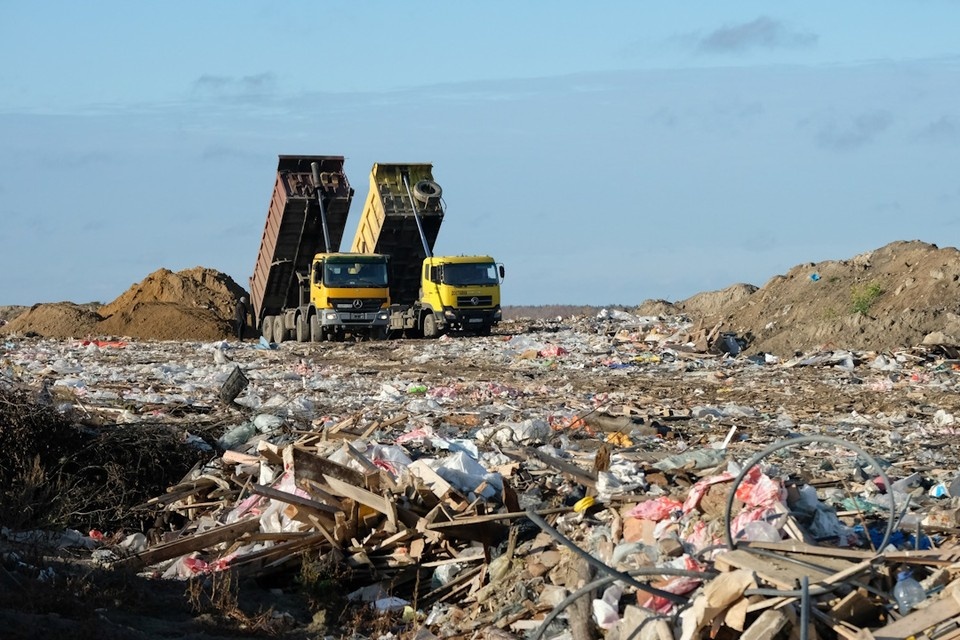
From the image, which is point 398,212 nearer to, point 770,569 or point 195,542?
point 195,542

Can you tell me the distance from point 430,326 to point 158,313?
9.97 meters

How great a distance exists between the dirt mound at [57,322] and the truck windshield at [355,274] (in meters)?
10.6

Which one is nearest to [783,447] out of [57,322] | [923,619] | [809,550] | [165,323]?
[809,550]

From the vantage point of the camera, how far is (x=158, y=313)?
114 ft

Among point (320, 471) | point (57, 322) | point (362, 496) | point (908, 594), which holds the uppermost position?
point (57, 322)

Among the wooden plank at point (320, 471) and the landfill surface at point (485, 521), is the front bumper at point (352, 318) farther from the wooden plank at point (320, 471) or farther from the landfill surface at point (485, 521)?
the wooden plank at point (320, 471)

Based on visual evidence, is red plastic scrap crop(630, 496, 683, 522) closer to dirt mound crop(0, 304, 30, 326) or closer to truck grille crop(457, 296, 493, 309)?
truck grille crop(457, 296, 493, 309)

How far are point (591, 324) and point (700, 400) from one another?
17547mm

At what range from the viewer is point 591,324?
3281 centimetres

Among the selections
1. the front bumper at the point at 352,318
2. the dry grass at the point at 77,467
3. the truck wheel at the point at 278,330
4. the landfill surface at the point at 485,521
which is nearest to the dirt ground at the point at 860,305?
the front bumper at the point at 352,318

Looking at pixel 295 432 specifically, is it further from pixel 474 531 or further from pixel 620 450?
pixel 474 531

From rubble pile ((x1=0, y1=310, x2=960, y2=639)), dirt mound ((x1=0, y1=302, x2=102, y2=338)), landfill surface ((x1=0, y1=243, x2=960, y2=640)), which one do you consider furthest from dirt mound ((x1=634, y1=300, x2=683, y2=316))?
landfill surface ((x1=0, y1=243, x2=960, y2=640))

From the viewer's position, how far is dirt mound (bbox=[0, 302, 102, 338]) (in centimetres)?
3503

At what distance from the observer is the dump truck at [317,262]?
26375mm
